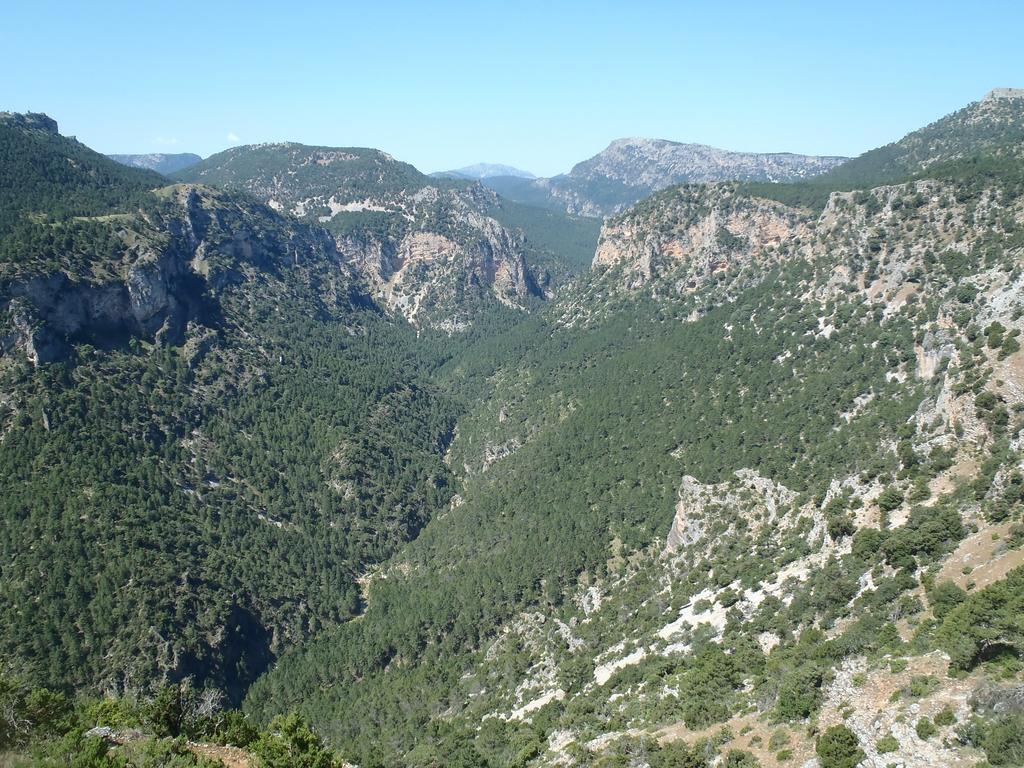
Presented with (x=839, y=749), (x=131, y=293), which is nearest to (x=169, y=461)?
(x=131, y=293)

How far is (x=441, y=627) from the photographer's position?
106188 millimetres

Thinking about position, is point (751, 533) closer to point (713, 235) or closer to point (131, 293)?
point (713, 235)

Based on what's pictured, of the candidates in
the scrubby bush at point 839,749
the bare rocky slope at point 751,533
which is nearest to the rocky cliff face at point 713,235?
the bare rocky slope at point 751,533

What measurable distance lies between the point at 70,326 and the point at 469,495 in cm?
9462

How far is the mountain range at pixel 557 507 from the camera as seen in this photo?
4719 cm

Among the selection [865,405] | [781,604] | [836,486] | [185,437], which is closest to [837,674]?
[781,604]

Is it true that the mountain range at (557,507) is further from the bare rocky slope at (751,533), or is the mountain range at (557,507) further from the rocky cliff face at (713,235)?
the rocky cliff face at (713,235)

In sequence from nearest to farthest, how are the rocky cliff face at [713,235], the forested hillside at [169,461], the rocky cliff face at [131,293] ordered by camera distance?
the forested hillside at [169,461], the rocky cliff face at [131,293], the rocky cliff face at [713,235]

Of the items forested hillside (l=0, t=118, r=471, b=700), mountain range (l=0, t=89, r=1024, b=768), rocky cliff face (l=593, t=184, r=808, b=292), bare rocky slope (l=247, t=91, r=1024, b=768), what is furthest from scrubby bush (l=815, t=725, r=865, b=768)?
rocky cliff face (l=593, t=184, r=808, b=292)

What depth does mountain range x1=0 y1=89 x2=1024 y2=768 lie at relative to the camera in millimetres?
47188

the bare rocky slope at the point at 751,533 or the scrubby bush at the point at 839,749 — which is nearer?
the scrubby bush at the point at 839,749

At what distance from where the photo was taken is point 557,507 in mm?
121688

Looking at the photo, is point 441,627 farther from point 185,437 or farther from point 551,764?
point 185,437

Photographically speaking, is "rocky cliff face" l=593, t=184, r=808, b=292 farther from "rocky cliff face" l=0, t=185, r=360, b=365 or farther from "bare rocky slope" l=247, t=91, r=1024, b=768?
"rocky cliff face" l=0, t=185, r=360, b=365
